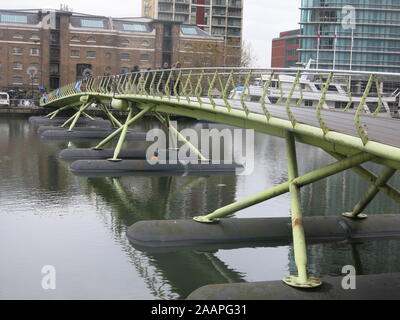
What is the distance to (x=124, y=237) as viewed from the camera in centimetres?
1267

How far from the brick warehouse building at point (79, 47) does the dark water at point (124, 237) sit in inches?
2046

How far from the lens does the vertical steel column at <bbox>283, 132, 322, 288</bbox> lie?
27.8 feet

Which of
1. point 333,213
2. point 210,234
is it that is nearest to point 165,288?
point 210,234

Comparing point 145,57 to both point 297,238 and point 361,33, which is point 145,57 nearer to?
point 361,33

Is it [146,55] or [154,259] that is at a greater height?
[146,55]

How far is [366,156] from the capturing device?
859cm

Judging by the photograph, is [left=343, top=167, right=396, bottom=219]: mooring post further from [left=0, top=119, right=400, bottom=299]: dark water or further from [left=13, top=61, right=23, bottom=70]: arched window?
[left=13, top=61, right=23, bottom=70]: arched window

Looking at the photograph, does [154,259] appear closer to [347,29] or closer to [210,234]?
[210,234]

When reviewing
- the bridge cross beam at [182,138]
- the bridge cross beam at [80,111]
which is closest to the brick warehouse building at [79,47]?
the bridge cross beam at [80,111]

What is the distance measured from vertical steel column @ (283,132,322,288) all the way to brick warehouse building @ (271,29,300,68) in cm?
11685

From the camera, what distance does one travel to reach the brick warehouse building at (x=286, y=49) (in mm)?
128250

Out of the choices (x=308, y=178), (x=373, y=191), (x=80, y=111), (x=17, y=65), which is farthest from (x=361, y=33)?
(x=308, y=178)
